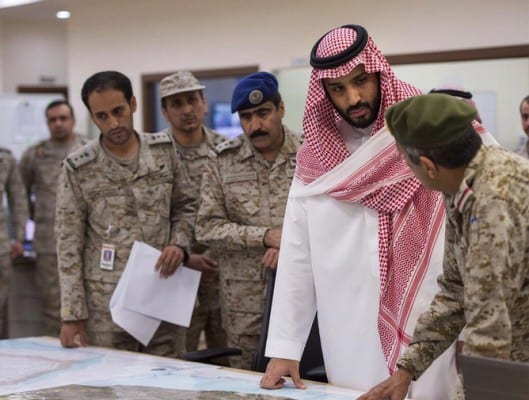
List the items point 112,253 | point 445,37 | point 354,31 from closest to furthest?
point 354,31
point 112,253
point 445,37

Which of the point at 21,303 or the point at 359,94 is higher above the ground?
the point at 359,94

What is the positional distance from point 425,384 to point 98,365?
1.09m

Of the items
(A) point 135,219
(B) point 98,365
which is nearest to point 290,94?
(A) point 135,219

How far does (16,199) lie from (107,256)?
2.92 metres

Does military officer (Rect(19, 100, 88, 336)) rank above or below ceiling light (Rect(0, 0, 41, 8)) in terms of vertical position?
below

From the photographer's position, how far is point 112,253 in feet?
11.1

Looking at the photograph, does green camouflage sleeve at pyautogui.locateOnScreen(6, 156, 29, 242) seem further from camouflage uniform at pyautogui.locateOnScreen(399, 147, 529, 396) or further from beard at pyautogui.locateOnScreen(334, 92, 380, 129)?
camouflage uniform at pyautogui.locateOnScreen(399, 147, 529, 396)

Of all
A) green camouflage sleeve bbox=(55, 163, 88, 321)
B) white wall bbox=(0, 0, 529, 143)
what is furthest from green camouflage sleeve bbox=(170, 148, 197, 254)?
white wall bbox=(0, 0, 529, 143)

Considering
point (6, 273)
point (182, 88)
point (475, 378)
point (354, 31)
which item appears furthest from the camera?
point (6, 273)

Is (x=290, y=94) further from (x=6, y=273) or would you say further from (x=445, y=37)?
(x=6, y=273)

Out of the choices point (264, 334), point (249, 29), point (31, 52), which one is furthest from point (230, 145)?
point (31, 52)

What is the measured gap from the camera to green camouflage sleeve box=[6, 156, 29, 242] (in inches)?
238

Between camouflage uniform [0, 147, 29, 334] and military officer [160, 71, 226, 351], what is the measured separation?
6.32 ft

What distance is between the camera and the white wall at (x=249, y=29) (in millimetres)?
6121
